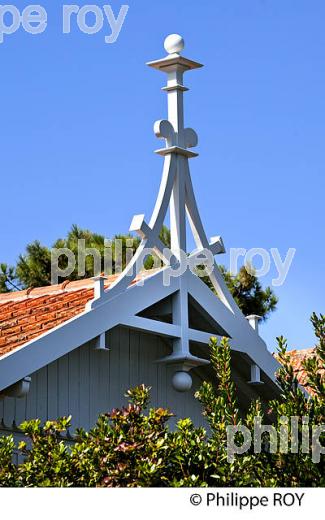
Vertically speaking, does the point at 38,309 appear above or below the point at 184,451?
above

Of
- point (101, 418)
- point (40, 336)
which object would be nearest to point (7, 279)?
point (40, 336)

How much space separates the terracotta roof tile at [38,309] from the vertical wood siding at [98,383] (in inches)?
15.6

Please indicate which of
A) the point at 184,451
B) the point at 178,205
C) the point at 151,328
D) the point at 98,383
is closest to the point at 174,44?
the point at 178,205

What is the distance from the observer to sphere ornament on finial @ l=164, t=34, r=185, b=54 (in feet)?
38.0

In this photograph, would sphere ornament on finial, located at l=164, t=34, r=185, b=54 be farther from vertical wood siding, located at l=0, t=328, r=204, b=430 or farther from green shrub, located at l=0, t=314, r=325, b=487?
green shrub, located at l=0, t=314, r=325, b=487

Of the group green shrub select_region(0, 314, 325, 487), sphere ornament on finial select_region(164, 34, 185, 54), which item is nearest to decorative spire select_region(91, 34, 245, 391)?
sphere ornament on finial select_region(164, 34, 185, 54)

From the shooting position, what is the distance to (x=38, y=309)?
11.4m

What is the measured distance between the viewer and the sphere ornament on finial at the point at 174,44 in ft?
38.0

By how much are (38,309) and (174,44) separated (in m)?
2.80

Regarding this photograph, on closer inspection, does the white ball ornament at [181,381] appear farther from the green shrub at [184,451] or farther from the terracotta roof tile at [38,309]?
the green shrub at [184,451]

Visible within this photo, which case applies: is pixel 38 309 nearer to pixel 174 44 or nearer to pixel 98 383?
pixel 98 383

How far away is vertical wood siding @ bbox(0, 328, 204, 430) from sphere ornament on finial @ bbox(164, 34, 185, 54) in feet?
8.76

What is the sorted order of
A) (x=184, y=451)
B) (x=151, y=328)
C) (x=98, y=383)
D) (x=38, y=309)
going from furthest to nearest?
1. (x=38, y=309)
2. (x=98, y=383)
3. (x=151, y=328)
4. (x=184, y=451)

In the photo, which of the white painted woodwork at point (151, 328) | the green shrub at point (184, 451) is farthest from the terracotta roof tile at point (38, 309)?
the green shrub at point (184, 451)
